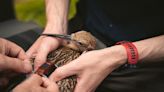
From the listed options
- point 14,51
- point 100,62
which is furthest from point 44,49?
point 100,62

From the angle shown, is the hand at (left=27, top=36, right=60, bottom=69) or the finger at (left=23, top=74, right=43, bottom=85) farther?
the hand at (left=27, top=36, right=60, bottom=69)

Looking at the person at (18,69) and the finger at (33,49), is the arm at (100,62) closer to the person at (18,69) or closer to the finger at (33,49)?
the person at (18,69)

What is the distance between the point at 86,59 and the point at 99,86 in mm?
153

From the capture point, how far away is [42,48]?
4.31ft

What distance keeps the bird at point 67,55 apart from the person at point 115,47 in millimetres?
23

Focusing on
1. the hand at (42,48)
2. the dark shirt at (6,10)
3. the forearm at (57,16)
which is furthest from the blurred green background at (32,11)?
the hand at (42,48)

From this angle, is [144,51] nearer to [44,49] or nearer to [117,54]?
[117,54]

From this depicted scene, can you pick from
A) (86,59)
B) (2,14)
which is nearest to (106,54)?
(86,59)

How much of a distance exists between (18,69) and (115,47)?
40 cm

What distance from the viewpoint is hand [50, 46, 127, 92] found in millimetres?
1224

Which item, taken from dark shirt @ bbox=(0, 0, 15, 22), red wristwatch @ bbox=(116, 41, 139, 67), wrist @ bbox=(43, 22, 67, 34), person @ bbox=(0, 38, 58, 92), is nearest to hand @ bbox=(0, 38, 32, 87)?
person @ bbox=(0, 38, 58, 92)

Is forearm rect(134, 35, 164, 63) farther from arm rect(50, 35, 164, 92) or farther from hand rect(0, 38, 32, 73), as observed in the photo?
hand rect(0, 38, 32, 73)

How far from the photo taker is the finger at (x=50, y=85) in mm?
1149

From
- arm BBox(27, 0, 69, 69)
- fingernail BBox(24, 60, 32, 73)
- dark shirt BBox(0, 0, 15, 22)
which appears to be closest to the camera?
fingernail BBox(24, 60, 32, 73)
